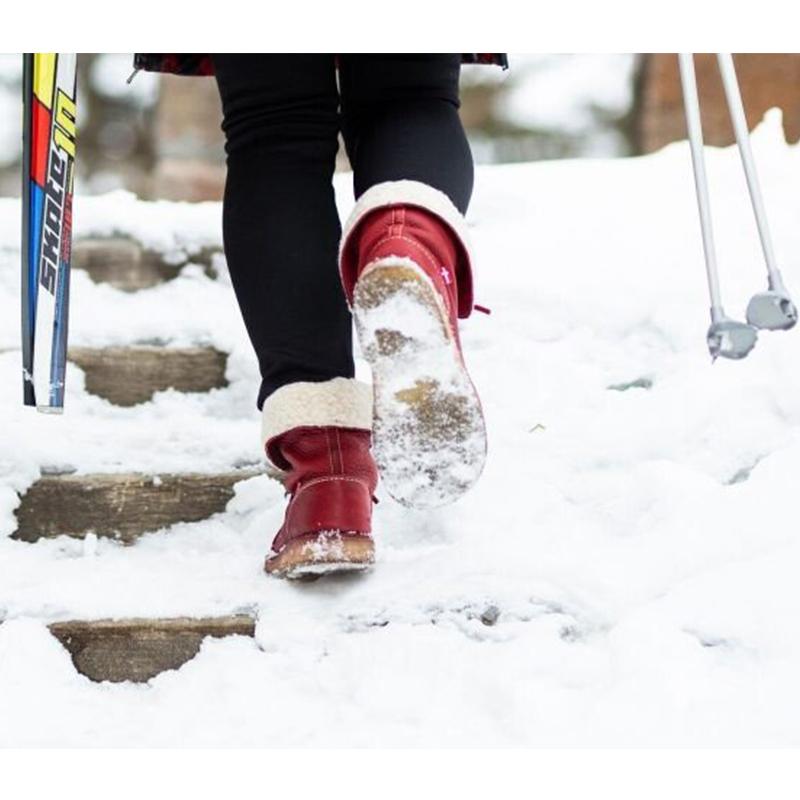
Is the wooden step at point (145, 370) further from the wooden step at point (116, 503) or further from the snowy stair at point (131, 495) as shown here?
the wooden step at point (116, 503)

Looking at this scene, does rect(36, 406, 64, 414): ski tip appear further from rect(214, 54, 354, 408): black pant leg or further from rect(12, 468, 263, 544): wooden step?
rect(214, 54, 354, 408): black pant leg

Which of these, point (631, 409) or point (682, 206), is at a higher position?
point (682, 206)

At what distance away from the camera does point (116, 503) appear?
5.87ft

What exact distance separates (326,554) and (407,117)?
54 cm

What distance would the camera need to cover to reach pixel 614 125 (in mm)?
10227

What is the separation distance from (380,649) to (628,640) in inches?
11.0

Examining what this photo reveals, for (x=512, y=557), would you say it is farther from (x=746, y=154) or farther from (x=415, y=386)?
(x=746, y=154)

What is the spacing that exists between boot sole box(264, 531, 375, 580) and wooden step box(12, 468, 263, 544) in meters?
0.36

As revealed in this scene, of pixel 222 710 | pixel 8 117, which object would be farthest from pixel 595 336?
pixel 8 117

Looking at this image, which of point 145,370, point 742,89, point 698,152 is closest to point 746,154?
point 698,152

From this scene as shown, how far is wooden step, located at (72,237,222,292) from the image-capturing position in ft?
8.50

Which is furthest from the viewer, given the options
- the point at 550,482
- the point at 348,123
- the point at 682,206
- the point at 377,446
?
the point at 682,206

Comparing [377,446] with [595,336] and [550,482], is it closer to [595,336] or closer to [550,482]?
[550,482]

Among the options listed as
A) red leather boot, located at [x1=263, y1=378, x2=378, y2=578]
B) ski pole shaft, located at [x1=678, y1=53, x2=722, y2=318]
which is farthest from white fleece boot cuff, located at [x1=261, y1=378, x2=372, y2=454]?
ski pole shaft, located at [x1=678, y1=53, x2=722, y2=318]
